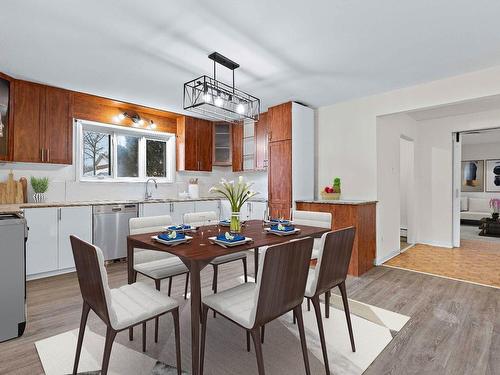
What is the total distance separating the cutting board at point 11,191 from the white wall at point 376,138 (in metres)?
4.25

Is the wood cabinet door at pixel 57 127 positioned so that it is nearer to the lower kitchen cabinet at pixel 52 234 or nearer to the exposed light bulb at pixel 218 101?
the lower kitchen cabinet at pixel 52 234

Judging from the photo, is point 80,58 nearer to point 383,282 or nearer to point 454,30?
point 454,30

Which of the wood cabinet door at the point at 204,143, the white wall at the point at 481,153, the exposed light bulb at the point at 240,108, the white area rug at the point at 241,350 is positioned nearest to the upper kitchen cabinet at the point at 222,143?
the wood cabinet door at the point at 204,143

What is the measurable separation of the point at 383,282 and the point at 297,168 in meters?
1.92

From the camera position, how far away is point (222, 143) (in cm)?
557

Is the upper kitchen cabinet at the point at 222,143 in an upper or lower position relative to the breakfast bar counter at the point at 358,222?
upper

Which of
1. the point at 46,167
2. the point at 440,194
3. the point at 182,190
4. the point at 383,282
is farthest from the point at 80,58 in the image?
the point at 440,194

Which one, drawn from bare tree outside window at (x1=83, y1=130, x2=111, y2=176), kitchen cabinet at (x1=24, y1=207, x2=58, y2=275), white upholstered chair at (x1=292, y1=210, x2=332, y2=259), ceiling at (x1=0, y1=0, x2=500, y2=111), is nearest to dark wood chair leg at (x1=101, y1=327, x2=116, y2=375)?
white upholstered chair at (x1=292, y1=210, x2=332, y2=259)

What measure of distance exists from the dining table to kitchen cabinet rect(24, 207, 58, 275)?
6.83 feet

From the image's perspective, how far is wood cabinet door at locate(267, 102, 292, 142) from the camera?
166 inches

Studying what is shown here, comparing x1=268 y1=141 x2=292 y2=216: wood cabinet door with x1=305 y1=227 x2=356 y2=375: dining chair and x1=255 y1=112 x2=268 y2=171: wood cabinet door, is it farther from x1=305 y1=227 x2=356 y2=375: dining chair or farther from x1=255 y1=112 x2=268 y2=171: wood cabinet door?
x1=305 y1=227 x2=356 y2=375: dining chair

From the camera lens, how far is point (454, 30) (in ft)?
7.64

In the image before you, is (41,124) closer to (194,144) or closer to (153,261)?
(194,144)

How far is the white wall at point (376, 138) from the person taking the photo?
3.27m
